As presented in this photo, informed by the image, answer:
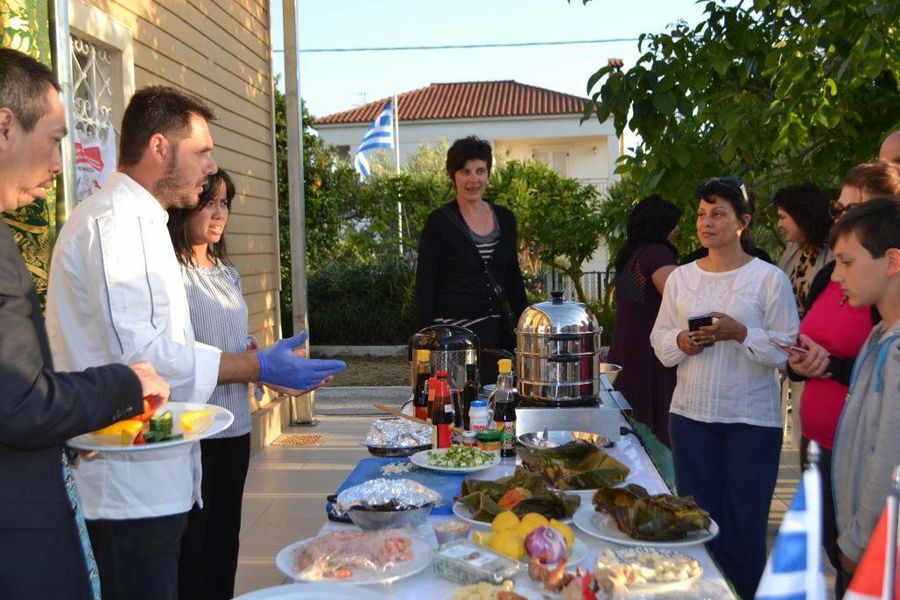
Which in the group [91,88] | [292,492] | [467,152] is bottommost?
[292,492]

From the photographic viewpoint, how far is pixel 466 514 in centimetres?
227

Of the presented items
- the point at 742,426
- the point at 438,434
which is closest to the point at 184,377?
the point at 438,434

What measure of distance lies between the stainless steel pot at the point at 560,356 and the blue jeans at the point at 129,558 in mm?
1515

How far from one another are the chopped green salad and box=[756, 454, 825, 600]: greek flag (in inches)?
65.5

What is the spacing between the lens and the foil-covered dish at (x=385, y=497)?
2182 millimetres

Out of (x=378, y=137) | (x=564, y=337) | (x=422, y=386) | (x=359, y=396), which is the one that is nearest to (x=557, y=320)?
(x=564, y=337)

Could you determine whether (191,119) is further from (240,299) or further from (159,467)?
(240,299)

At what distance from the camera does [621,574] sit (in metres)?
1.72

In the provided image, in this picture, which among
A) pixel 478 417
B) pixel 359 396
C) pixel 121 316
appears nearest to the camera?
pixel 121 316

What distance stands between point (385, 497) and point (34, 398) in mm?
956

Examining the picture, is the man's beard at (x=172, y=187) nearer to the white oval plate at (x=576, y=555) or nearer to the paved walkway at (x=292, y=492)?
the white oval plate at (x=576, y=555)

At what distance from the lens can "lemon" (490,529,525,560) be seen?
1904 mm

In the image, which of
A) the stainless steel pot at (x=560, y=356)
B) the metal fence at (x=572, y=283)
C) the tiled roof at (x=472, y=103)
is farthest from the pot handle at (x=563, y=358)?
the tiled roof at (x=472, y=103)

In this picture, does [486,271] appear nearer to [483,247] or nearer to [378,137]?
[483,247]
